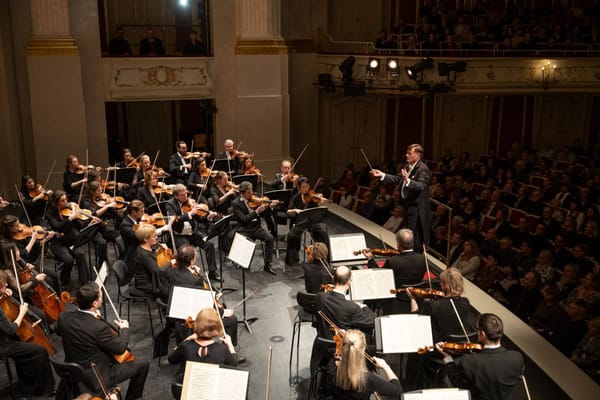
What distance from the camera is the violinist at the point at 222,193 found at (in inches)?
343

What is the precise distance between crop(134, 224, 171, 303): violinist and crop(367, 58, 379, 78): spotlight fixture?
9452 millimetres

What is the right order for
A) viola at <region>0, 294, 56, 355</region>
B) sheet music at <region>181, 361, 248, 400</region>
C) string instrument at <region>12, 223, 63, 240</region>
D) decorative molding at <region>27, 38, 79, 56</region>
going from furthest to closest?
decorative molding at <region>27, 38, 79, 56</region> < string instrument at <region>12, 223, 63, 240</region> < viola at <region>0, 294, 56, 355</region> < sheet music at <region>181, 361, 248, 400</region>

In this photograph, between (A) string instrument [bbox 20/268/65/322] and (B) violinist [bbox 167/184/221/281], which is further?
(B) violinist [bbox 167/184/221/281]

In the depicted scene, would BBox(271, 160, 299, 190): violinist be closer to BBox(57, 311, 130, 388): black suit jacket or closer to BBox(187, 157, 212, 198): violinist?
BBox(187, 157, 212, 198): violinist

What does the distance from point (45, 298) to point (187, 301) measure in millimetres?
2035

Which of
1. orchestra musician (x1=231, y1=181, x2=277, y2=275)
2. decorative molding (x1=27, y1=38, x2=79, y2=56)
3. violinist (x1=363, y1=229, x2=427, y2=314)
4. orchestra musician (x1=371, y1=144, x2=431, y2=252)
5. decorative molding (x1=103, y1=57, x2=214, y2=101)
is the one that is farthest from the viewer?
decorative molding (x1=103, y1=57, x2=214, y2=101)

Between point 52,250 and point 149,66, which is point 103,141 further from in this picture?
point 52,250

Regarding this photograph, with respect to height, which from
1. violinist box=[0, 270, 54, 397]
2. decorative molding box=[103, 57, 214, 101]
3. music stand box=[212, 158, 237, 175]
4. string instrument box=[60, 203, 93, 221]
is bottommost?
violinist box=[0, 270, 54, 397]

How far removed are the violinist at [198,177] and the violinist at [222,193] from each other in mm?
792

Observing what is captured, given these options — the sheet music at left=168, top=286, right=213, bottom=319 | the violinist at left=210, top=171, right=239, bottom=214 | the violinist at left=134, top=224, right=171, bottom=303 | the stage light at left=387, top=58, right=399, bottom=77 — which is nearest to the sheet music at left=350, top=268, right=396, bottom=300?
the sheet music at left=168, top=286, right=213, bottom=319

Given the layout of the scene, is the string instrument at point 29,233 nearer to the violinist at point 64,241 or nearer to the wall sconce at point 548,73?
the violinist at point 64,241

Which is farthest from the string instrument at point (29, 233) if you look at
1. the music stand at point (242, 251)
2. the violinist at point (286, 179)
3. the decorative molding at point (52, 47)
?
the decorative molding at point (52, 47)

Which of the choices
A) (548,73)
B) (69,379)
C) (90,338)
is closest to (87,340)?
(90,338)

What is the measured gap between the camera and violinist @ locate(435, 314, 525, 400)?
4.39 metres
